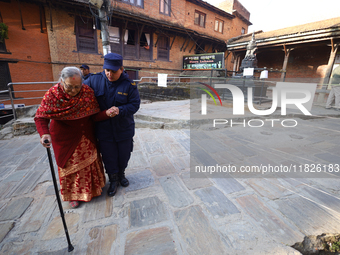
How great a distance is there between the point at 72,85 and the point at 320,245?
260 cm

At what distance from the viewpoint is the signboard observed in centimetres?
1294

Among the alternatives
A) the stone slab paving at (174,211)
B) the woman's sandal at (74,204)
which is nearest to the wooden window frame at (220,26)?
the stone slab paving at (174,211)

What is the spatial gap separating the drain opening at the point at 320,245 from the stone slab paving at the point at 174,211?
0.15 ft

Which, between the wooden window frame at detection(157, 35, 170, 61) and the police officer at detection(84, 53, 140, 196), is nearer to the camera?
the police officer at detection(84, 53, 140, 196)

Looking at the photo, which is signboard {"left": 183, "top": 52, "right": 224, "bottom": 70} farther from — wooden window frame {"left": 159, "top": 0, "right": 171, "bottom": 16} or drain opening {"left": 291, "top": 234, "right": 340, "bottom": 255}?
drain opening {"left": 291, "top": 234, "right": 340, "bottom": 255}

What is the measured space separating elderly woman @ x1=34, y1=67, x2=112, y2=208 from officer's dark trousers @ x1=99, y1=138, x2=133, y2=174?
9cm

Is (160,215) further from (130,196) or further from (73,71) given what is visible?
(73,71)

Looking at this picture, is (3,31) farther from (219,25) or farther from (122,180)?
(219,25)

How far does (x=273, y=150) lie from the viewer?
3.32 m

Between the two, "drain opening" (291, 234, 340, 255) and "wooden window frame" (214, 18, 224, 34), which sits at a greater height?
"wooden window frame" (214, 18, 224, 34)

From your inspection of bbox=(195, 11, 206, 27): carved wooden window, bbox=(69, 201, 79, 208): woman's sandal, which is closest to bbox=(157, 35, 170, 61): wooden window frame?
bbox=(195, 11, 206, 27): carved wooden window

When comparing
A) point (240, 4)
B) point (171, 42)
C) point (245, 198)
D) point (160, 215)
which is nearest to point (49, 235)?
point (160, 215)

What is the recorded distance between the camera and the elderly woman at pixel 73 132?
1.55m

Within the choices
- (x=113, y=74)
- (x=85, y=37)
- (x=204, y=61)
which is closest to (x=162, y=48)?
(x=204, y=61)
